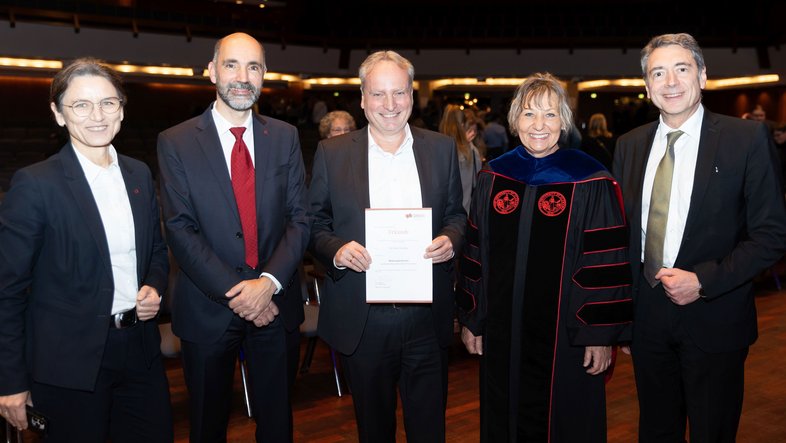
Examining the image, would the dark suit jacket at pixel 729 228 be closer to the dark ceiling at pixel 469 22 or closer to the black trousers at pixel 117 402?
the black trousers at pixel 117 402

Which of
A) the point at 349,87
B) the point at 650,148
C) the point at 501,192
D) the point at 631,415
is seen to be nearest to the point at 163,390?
the point at 501,192

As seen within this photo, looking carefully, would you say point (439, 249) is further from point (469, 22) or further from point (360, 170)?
point (469, 22)

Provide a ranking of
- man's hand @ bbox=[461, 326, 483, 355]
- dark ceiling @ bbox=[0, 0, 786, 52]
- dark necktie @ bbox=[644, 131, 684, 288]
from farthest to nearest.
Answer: dark ceiling @ bbox=[0, 0, 786, 52]
man's hand @ bbox=[461, 326, 483, 355]
dark necktie @ bbox=[644, 131, 684, 288]

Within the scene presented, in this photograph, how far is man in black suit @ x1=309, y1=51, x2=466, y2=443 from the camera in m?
2.53

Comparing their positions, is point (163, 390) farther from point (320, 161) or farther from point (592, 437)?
point (592, 437)

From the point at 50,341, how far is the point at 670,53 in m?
2.31

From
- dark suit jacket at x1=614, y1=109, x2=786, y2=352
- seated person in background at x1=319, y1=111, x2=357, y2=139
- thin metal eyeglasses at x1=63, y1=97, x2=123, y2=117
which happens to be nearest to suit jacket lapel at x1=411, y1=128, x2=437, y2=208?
dark suit jacket at x1=614, y1=109, x2=786, y2=352

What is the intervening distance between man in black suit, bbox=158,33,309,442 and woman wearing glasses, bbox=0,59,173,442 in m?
0.23

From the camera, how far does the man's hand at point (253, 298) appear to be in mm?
2400

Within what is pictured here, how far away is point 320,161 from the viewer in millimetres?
2631

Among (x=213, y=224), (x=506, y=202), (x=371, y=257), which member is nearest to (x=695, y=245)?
(x=506, y=202)

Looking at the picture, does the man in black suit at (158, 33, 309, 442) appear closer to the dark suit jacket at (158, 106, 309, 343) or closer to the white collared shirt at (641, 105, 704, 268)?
the dark suit jacket at (158, 106, 309, 343)

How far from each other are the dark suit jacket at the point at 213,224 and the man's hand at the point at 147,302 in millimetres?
206

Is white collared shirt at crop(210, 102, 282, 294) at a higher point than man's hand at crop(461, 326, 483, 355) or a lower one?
higher
